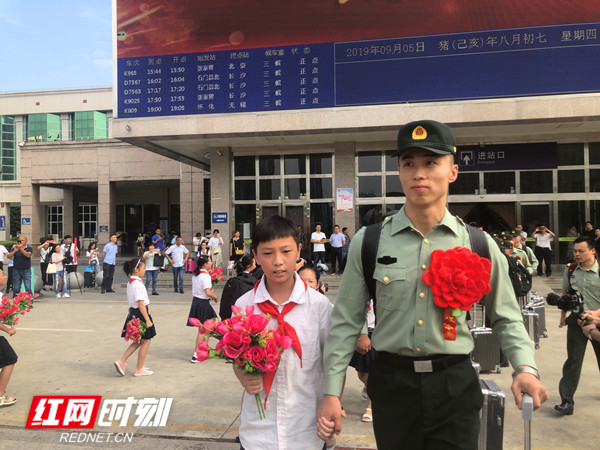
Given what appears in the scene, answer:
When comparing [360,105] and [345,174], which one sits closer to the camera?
[360,105]

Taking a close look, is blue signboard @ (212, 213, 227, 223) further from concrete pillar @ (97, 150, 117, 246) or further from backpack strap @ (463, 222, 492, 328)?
backpack strap @ (463, 222, 492, 328)

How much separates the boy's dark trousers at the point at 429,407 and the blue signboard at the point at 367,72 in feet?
42.7

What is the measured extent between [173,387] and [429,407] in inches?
172

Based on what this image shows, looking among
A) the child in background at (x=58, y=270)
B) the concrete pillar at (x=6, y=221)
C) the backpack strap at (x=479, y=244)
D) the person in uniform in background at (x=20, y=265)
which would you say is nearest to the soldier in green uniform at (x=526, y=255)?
the backpack strap at (x=479, y=244)

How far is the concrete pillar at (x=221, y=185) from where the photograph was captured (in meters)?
17.4

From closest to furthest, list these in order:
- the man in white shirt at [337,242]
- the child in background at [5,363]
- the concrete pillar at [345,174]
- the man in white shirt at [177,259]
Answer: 1. the child in background at [5,363]
2. the man in white shirt at [177,259]
3. the man in white shirt at [337,242]
4. the concrete pillar at [345,174]

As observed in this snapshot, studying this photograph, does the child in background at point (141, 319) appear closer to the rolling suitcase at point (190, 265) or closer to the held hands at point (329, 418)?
the held hands at point (329, 418)

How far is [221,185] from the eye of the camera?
17500 millimetres

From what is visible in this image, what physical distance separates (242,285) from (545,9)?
12.6 metres

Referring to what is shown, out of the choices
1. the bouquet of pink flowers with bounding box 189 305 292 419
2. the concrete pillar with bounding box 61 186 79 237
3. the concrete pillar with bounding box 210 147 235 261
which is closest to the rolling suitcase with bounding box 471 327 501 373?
the bouquet of pink flowers with bounding box 189 305 292 419

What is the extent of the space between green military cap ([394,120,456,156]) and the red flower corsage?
0.43 meters

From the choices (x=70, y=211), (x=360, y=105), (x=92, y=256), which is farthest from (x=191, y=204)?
(x=360, y=105)

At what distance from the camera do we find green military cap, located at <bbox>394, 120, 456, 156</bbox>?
195 centimetres

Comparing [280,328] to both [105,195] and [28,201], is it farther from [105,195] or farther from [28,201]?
[28,201]
